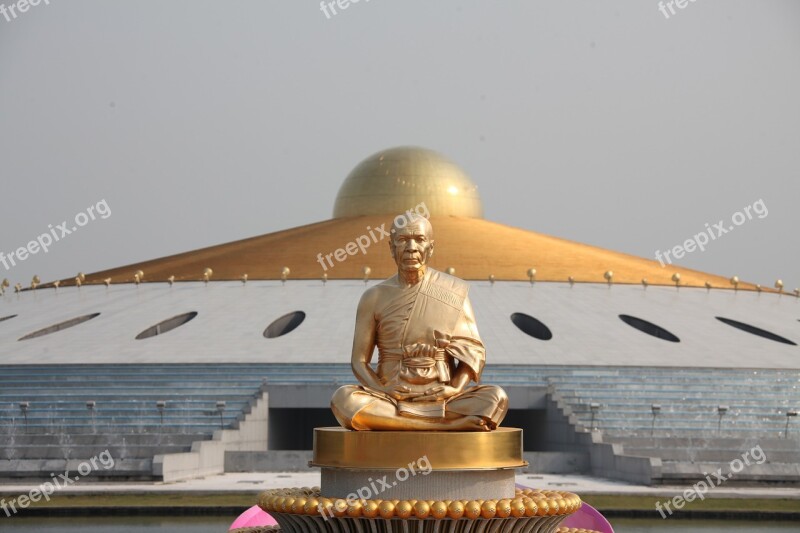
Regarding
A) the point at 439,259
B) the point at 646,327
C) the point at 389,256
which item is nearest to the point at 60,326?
the point at 389,256

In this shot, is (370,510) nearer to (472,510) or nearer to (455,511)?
(455,511)

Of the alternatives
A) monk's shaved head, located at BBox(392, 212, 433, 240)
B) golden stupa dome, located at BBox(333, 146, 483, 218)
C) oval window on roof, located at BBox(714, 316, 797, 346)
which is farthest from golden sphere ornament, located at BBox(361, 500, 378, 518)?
golden stupa dome, located at BBox(333, 146, 483, 218)

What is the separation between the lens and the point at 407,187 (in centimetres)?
4409

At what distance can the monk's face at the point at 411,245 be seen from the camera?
378 inches

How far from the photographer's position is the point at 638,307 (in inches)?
1382

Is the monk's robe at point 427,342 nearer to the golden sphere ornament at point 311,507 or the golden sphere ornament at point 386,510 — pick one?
the golden sphere ornament at point 311,507

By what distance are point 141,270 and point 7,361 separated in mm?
9980

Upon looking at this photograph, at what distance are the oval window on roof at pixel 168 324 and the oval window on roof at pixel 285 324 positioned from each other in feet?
8.37

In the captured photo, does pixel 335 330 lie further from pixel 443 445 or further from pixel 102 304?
pixel 443 445

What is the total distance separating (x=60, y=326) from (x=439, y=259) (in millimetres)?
11255

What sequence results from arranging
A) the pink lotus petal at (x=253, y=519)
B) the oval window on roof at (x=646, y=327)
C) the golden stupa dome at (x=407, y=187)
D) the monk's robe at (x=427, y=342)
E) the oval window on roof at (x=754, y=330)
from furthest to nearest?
1. the golden stupa dome at (x=407, y=187)
2. the oval window on roof at (x=754, y=330)
3. the oval window on roof at (x=646, y=327)
4. the pink lotus petal at (x=253, y=519)
5. the monk's robe at (x=427, y=342)

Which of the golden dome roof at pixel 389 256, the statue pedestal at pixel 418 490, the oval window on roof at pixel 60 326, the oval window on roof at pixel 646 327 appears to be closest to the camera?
the statue pedestal at pixel 418 490

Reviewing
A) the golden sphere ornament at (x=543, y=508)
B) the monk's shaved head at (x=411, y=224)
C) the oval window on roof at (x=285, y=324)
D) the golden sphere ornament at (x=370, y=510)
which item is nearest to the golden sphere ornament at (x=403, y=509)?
the golden sphere ornament at (x=370, y=510)

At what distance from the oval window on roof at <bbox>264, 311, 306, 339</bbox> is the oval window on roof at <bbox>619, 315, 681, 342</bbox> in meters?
8.70
